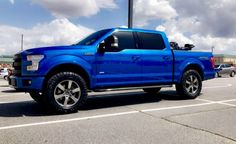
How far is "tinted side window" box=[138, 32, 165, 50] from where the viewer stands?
7.78 m

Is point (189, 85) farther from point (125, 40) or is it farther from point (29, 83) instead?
point (29, 83)

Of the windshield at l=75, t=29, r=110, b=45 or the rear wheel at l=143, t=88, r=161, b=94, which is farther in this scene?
the rear wheel at l=143, t=88, r=161, b=94

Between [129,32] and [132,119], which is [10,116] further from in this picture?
[129,32]

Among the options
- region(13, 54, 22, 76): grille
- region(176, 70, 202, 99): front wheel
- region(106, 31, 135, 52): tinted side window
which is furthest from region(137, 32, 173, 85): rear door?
region(13, 54, 22, 76): grille

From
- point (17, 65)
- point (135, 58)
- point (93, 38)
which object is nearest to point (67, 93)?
point (17, 65)

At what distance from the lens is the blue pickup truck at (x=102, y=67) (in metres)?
6.13

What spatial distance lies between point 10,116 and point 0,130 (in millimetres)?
1268

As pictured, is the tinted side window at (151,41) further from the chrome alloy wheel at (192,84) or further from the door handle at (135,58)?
the chrome alloy wheel at (192,84)

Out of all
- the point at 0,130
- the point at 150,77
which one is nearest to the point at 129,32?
the point at 150,77

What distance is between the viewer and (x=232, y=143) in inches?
164

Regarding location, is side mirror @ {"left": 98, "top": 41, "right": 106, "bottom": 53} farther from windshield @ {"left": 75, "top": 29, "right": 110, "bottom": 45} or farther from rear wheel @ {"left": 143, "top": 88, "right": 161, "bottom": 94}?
rear wheel @ {"left": 143, "top": 88, "right": 161, "bottom": 94}

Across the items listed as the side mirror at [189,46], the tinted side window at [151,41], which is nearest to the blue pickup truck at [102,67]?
the tinted side window at [151,41]

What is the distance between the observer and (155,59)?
7.77 metres

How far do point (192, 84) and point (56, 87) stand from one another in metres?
4.38
